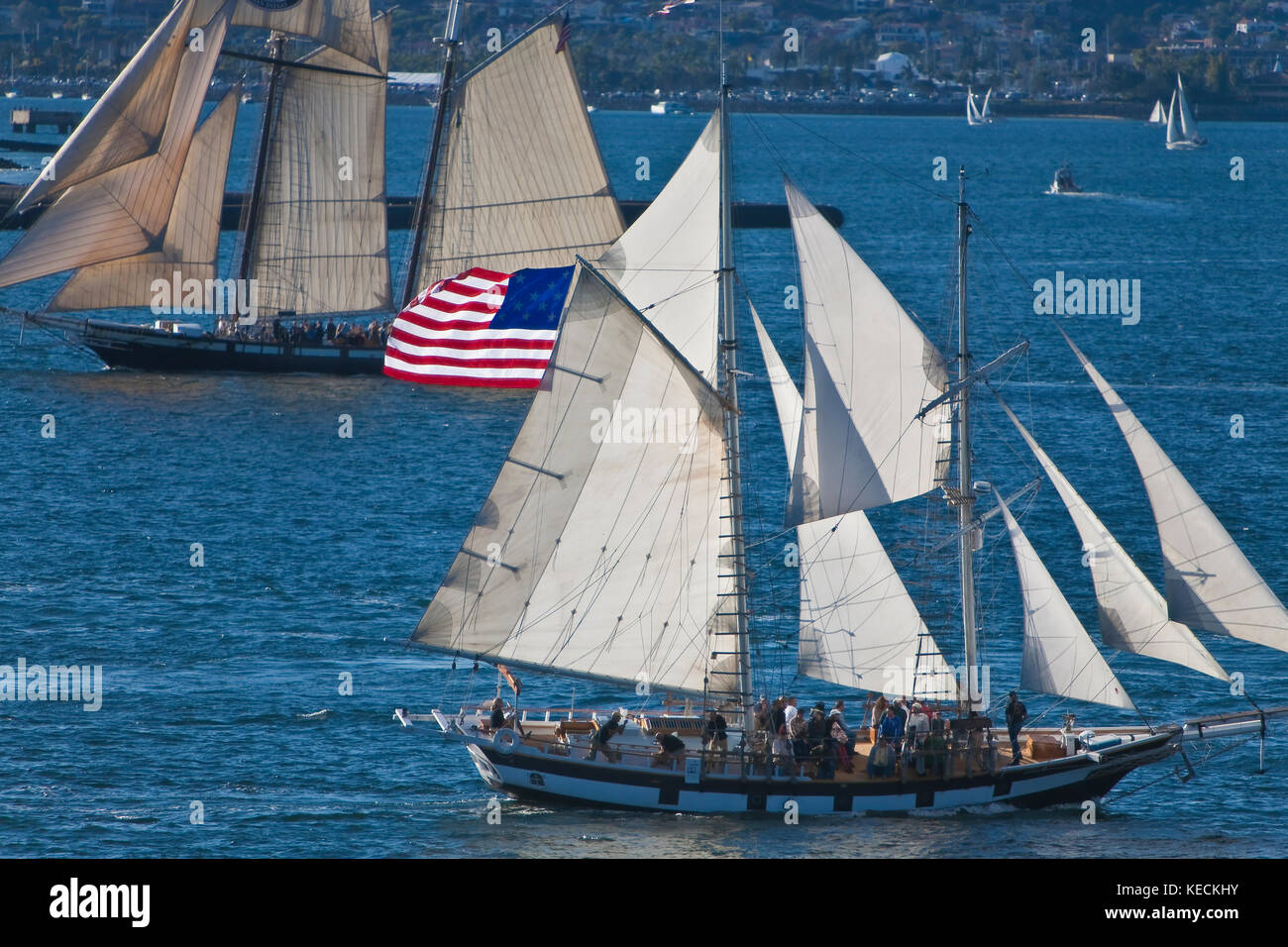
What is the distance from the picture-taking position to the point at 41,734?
4888 cm

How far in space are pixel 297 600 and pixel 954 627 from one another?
68.3 feet

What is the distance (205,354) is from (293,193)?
1082 centimetres

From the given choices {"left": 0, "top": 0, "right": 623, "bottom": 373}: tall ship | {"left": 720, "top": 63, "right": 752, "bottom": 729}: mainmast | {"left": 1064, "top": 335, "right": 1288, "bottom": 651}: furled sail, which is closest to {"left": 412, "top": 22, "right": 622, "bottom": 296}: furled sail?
{"left": 0, "top": 0, "right": 623, "bottom": 373}: tall ship

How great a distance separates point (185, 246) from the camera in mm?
98812

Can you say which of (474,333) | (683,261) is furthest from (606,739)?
(474,333)

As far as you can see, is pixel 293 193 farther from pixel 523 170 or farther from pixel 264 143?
pixel 523 170

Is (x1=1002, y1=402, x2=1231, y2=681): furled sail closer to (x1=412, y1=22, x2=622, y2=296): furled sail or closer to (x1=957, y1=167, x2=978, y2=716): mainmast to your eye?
(x1=957, y1=167, x2=978, y2=716): mainmast

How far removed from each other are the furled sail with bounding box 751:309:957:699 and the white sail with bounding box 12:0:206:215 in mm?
55931

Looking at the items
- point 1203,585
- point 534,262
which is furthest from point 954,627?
point 534,262

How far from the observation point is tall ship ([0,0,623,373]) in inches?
Result: 3713

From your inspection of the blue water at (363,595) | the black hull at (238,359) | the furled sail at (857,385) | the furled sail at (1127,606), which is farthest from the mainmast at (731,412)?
the black hull at (238,359)

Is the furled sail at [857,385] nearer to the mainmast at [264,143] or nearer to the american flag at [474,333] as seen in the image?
the american flag at [474,333]

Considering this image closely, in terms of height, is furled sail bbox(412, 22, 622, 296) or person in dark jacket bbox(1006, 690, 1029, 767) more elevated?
furled sail bbox(412, 22, 622, 296)

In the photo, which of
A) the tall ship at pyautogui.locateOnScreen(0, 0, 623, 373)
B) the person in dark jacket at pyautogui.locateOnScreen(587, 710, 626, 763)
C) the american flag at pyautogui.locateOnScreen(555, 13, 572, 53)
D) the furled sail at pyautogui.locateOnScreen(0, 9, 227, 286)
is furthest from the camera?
the tall ship at pyautogui.locateOnScreen(0, 0, 623, 373)
